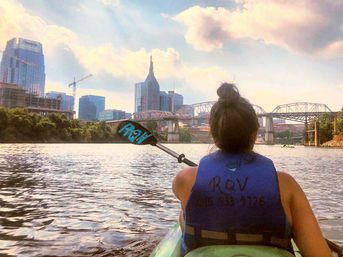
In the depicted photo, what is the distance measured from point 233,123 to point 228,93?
23 cm

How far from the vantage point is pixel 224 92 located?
6.30ft

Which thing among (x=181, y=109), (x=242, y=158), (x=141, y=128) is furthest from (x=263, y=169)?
(x=181, y=109)

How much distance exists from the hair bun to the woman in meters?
0.04

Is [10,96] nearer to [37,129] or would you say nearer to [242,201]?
[37,129]

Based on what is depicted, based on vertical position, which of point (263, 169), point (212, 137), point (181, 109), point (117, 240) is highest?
point (181, 109)

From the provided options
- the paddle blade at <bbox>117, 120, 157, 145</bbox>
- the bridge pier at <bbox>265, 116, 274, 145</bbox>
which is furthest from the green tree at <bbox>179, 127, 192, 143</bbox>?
the paddle blade at <bbox>117, 120, 157, 145</bbox>

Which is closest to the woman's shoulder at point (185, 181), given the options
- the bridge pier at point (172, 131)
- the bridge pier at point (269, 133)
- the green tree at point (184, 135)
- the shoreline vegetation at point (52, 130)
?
the shoreline vegetation at point (52, 130)

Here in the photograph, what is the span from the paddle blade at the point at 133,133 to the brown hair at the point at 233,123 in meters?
1.62

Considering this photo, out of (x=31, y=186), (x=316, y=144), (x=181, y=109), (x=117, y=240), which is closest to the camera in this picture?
(x=117, y=240)

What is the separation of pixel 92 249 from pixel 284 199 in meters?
3.35

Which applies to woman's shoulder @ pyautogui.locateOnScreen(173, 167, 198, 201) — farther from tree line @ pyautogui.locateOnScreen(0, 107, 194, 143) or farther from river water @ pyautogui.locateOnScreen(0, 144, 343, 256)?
tree line @ pyautogui.locateOnScreen(0, 107, 194, 143)

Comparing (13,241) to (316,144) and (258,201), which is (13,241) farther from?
(316,144)

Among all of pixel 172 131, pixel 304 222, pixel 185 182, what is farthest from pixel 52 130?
pixel 304 222

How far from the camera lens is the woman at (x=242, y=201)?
5.43 ft
